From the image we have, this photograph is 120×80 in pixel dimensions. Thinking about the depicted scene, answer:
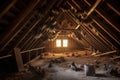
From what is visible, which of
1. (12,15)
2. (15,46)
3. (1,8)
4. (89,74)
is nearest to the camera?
(1,8)

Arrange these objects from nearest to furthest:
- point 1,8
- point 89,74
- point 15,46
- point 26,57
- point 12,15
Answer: point 1,8
point 12,15
point 89,74
point 15,46
point 26,57

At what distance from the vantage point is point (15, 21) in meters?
4.49

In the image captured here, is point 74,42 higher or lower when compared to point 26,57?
higher

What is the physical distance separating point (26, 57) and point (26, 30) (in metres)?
4.56

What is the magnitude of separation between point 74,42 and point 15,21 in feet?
40.1

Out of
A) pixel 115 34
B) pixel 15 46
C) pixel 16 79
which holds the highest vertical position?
pixel 115 34

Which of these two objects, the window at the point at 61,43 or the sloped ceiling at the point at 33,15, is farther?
the window at the point at 61,43

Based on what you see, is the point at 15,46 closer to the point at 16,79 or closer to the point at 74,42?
the point at 16,79

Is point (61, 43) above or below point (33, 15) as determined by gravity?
below

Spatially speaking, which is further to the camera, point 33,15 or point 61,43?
point 61,43

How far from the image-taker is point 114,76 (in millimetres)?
5629

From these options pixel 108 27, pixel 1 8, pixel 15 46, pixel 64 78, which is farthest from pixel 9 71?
pixel 108 27

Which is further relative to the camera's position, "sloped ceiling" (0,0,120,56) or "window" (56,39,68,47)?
"window" (56,39,68,47)

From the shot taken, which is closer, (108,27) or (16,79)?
(16,79)
